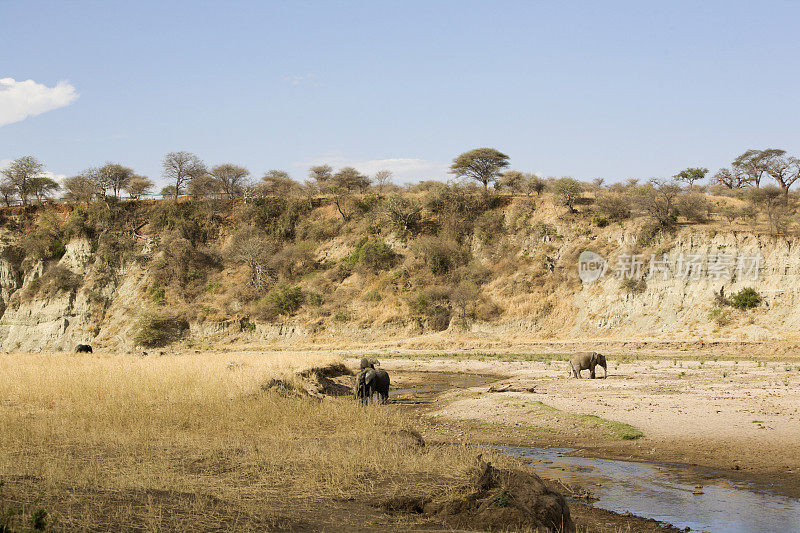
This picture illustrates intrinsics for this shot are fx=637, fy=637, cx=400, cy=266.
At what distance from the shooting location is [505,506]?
7.46 m

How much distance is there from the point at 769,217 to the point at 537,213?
59.8 ft

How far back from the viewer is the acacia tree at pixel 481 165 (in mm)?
61062

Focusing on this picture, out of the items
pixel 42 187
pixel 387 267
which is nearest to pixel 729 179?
pixel 387 267

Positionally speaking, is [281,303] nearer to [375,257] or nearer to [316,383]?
[375,257]

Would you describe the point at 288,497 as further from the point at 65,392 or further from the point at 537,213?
the point at 537,213

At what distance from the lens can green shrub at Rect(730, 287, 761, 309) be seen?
3775cm

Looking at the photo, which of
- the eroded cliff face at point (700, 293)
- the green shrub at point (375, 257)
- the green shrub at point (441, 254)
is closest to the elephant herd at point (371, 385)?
the eroded cliff face at point (700, 293)

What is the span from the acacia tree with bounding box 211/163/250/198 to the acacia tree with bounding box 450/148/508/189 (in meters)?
23.9

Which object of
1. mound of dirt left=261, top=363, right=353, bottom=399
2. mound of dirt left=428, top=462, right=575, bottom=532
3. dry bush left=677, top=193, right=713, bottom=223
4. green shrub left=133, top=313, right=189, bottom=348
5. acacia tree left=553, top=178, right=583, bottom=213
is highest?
acacia tree left=553, top=178, right=583, bottom=213

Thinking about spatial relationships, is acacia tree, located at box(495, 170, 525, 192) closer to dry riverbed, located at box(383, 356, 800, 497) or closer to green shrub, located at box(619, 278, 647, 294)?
green shrub, located at box(619, 278, 647, 294)

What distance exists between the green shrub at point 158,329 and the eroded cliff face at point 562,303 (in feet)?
3.38

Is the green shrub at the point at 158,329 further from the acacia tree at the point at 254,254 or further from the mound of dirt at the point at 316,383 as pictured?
the mound of dirt at the point at 316,383

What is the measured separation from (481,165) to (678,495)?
53742mm

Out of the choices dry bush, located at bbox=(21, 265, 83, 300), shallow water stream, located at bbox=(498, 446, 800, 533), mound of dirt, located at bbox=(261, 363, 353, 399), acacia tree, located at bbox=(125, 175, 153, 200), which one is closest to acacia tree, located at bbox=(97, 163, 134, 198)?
acacia tree, located at bbox=(125, 175, 153, 200)
